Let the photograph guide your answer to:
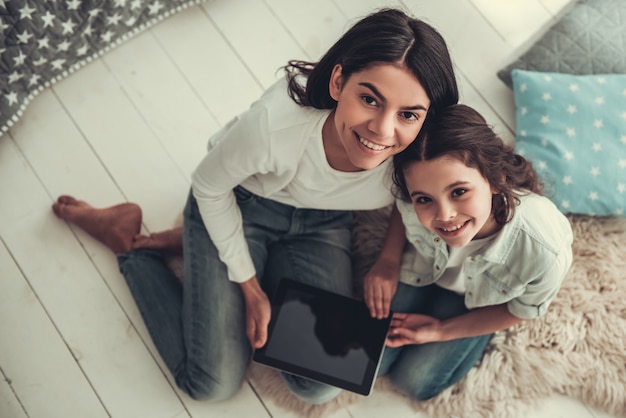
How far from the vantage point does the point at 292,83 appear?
3.16 feet

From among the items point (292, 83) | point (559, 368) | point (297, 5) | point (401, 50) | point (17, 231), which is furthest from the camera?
point (297, 5)

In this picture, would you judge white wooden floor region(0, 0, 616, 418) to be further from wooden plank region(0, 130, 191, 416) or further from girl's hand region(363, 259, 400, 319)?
girl's hand region(363, 259, 400, 319)

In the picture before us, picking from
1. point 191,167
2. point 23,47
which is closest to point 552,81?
point 191,167

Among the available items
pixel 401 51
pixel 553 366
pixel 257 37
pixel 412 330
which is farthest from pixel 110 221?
pixel 553 366

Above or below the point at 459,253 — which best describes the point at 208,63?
above

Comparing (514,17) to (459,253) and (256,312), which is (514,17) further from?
(256,312)

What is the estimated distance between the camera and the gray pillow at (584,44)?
1.36 m

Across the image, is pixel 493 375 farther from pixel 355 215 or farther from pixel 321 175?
pixel 321 175

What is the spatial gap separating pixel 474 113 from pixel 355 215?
19.2 inches

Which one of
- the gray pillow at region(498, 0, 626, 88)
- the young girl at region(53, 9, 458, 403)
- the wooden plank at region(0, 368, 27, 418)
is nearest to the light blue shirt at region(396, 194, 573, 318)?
the young girl at region(53, 9, 458, 403)

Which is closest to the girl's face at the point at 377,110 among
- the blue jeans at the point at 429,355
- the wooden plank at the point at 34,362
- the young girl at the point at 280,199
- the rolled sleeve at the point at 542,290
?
the young girl at the point at 280,199

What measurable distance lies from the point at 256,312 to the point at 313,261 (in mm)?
147

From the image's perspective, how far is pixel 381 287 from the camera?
1.17 meters

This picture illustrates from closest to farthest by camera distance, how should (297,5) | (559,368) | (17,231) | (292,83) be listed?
(292,83), (559,368), (17,231), (297,5)
